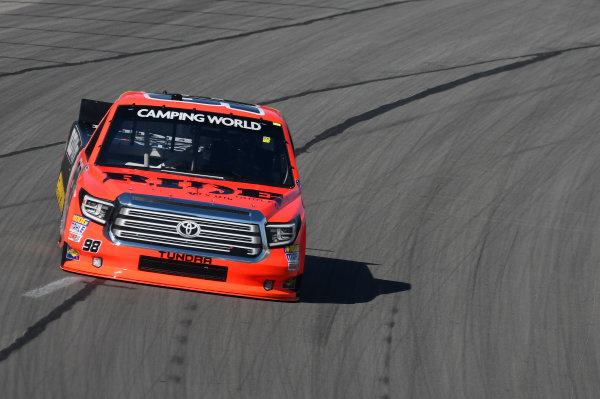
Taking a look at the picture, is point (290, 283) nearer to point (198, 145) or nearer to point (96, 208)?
point (198, 145)

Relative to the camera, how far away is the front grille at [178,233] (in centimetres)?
904

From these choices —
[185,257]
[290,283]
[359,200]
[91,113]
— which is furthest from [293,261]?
[359,200]

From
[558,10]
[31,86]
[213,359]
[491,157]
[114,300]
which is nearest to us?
[213,359]

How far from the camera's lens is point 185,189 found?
940 centimetres

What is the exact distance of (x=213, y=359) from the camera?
8.00 metres

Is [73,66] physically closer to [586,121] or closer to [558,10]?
[586,121]

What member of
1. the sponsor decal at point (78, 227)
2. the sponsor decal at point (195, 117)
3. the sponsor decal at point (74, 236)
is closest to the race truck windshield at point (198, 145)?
the sponsor decal at point (195, 117)

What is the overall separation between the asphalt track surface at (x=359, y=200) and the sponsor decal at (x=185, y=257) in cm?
37

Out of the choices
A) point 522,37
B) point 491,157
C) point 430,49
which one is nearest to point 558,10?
point 522,37

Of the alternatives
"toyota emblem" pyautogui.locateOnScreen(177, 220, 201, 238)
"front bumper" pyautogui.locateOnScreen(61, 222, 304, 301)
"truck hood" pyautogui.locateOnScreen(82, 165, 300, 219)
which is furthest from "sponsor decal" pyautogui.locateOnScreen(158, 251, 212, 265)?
"truck hood" pyautogui.locateOnScreen(82, 165, 300, 219)

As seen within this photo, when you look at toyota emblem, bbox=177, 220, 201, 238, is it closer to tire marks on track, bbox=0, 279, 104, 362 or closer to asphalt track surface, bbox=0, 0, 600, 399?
asphalt track surface, bbox=0, 0, 600, 399

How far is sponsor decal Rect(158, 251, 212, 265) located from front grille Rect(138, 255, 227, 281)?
26 millimetres

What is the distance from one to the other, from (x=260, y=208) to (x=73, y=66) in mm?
10882

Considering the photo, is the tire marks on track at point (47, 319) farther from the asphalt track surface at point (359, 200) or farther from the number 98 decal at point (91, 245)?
the number 98 decal at point (91, 245)
